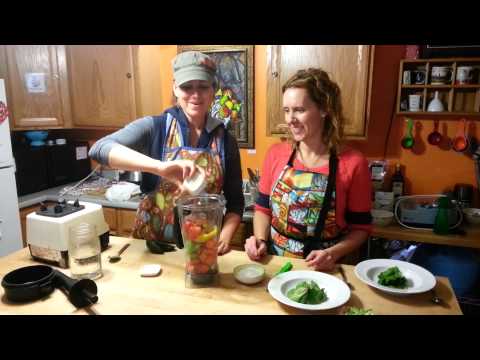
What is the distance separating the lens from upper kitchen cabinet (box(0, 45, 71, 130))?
2.48 meters

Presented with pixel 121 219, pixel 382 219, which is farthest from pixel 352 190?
pixel 121 219

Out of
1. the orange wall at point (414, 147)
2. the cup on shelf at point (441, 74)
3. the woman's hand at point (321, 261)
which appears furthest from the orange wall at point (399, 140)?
the woman's hand at point (321, 261)

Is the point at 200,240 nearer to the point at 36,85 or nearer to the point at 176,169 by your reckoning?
the point at 176,169

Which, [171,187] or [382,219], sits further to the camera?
[382,219]

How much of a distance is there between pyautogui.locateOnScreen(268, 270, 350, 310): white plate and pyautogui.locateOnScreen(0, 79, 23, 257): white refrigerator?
2.01 metres

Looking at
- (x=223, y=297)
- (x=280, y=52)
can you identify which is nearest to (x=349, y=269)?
(x=223, y=297)

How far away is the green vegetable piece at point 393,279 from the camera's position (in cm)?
105

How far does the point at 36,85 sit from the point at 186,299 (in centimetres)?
235

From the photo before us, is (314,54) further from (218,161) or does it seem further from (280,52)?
(218,161)

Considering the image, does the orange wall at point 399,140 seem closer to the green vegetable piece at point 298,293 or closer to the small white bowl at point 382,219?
the small white bowl at point 382,219

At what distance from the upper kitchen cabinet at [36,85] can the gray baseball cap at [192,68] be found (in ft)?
5.72

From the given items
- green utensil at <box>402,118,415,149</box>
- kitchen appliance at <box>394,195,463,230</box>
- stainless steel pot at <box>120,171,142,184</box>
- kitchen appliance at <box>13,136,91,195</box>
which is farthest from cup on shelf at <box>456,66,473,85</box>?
kitchen appliance at <box>13,136,91,195</box>

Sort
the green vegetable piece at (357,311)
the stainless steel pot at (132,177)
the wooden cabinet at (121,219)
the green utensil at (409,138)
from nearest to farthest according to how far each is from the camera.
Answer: the green vegetable piece at (357,311) < the green utensil at (409,138) < the wooden cabinet at (121,219) < the stainless steel pot at (132,177)

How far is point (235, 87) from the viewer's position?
2715 millimetres
